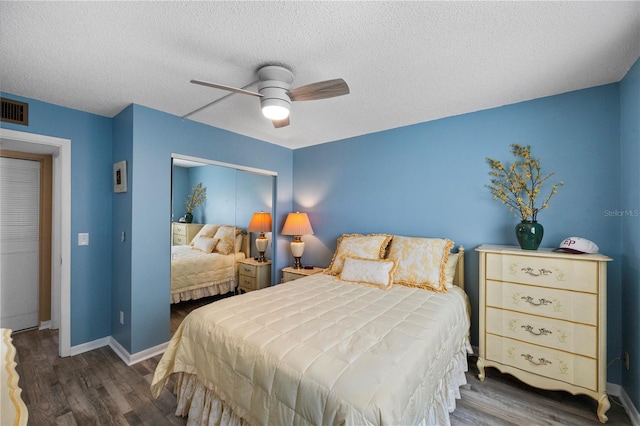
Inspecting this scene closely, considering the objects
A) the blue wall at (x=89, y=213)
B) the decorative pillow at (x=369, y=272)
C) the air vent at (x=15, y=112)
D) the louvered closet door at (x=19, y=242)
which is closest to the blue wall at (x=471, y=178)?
the decorative pillow at (x=369, y=272)

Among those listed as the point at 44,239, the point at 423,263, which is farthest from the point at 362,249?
the point at 44,239

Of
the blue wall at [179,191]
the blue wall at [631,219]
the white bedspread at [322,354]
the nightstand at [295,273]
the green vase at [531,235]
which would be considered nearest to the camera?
the white bedspread at [322,354]

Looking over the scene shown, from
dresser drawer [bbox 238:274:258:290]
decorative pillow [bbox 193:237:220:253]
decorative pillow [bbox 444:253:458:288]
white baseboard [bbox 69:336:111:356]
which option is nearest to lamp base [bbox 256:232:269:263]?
dresser drawer [bbox 238:274:258:290]

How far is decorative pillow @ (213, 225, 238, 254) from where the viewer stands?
11.0 feet

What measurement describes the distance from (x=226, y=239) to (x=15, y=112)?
214 centimetres

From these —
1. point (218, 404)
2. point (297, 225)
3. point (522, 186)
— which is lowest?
point (218, 404)

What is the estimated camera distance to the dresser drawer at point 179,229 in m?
2.87

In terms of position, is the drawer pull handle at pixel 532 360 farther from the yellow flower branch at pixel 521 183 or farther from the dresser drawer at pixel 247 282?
the dresser drawer at pixel 247 282

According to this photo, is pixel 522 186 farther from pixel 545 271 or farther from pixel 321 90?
pixel 321 90

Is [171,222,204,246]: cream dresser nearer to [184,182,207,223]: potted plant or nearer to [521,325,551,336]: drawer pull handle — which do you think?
[184,182,207,223]: potted plant

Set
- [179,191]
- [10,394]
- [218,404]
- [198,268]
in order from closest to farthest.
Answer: [10,394] < [218,404] < [179,191] < [198,268]

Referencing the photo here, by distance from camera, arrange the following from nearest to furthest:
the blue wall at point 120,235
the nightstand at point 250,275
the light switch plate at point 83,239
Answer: the blue wall at point 120,235
the light switch plate at point 83,239
the nightstand at point 250,275

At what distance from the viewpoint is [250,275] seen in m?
3.65

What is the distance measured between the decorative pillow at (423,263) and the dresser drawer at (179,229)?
2241 millimetres
